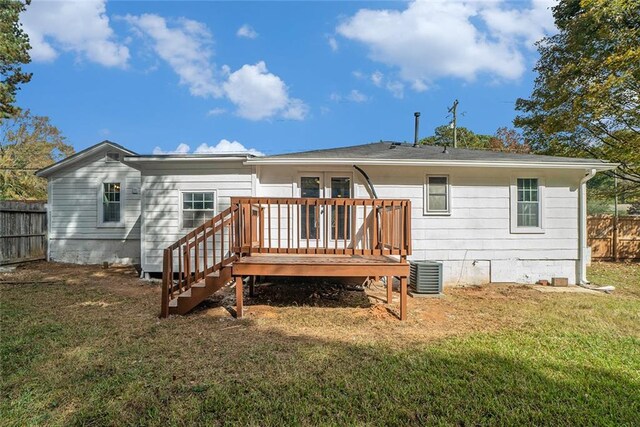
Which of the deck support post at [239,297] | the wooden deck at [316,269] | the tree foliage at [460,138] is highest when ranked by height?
the tree foliage at [460,138]

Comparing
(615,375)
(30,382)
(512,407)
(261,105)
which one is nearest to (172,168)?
(30,382)

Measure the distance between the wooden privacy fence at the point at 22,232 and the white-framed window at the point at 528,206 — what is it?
13.8 meters

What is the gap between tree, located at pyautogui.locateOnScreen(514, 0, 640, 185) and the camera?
8.96 m

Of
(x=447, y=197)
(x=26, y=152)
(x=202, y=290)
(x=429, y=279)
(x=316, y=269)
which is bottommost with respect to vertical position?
(x=429, y=279)

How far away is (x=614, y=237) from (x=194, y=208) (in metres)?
13.9

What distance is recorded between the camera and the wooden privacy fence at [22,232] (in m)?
9.29

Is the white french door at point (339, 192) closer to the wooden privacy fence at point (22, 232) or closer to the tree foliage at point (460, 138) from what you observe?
the wooden privacy fence at point (22, 232)

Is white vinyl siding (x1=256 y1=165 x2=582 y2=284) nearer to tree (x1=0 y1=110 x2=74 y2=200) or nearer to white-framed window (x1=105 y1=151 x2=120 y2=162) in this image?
white-framed window (x1=105 y1=151 x2=120 y2=162)

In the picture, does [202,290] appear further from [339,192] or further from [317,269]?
[339,192]

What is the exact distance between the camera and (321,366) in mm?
3193

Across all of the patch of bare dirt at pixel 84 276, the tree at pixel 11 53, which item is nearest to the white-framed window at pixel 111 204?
the patch of bare dirt at pixel 84 276

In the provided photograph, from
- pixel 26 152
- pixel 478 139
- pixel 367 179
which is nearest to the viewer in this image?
pixel 367 179

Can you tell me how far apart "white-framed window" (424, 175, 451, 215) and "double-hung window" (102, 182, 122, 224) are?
9.36 meters

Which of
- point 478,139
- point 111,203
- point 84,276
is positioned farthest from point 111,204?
point 478,139
